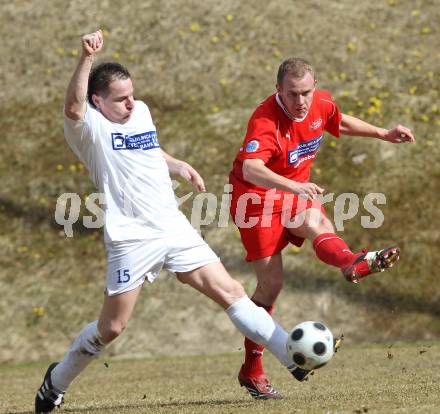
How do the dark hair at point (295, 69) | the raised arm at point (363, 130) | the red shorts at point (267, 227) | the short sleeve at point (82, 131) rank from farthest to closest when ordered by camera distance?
the raised arm at point (363, 130) → the red shorts at point (267, 227) → the dark hair at point (295, 69) → the short sleeve at point (82, 131)

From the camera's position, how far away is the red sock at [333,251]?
24.3 ft

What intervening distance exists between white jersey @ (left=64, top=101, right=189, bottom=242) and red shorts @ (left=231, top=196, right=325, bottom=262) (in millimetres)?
1274

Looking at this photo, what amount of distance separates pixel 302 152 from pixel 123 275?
6.87 feet

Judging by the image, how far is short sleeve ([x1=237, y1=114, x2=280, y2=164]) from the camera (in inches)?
295

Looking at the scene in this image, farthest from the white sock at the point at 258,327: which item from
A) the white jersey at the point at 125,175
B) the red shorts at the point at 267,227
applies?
the red shorts at the point at 267,227

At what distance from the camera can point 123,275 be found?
655 cm

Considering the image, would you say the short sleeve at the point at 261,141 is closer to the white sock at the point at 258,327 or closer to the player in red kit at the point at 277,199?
the player in red kit at the point at 277,199

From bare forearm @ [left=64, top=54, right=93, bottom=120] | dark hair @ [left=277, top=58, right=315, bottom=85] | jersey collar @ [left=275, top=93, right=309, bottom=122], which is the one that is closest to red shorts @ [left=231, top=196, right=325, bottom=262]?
jersey collar @ [left=275, top=93, right=309, bottom=122]

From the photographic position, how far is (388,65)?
16.9 m

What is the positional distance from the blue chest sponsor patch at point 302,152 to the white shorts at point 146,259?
4.96 feet

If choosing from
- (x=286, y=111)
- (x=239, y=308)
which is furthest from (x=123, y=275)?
(x=286, y=111)

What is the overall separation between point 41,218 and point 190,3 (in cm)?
629

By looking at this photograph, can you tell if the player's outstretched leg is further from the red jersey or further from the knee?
the red jersey

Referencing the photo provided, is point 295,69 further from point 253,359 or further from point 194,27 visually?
point 194,27
